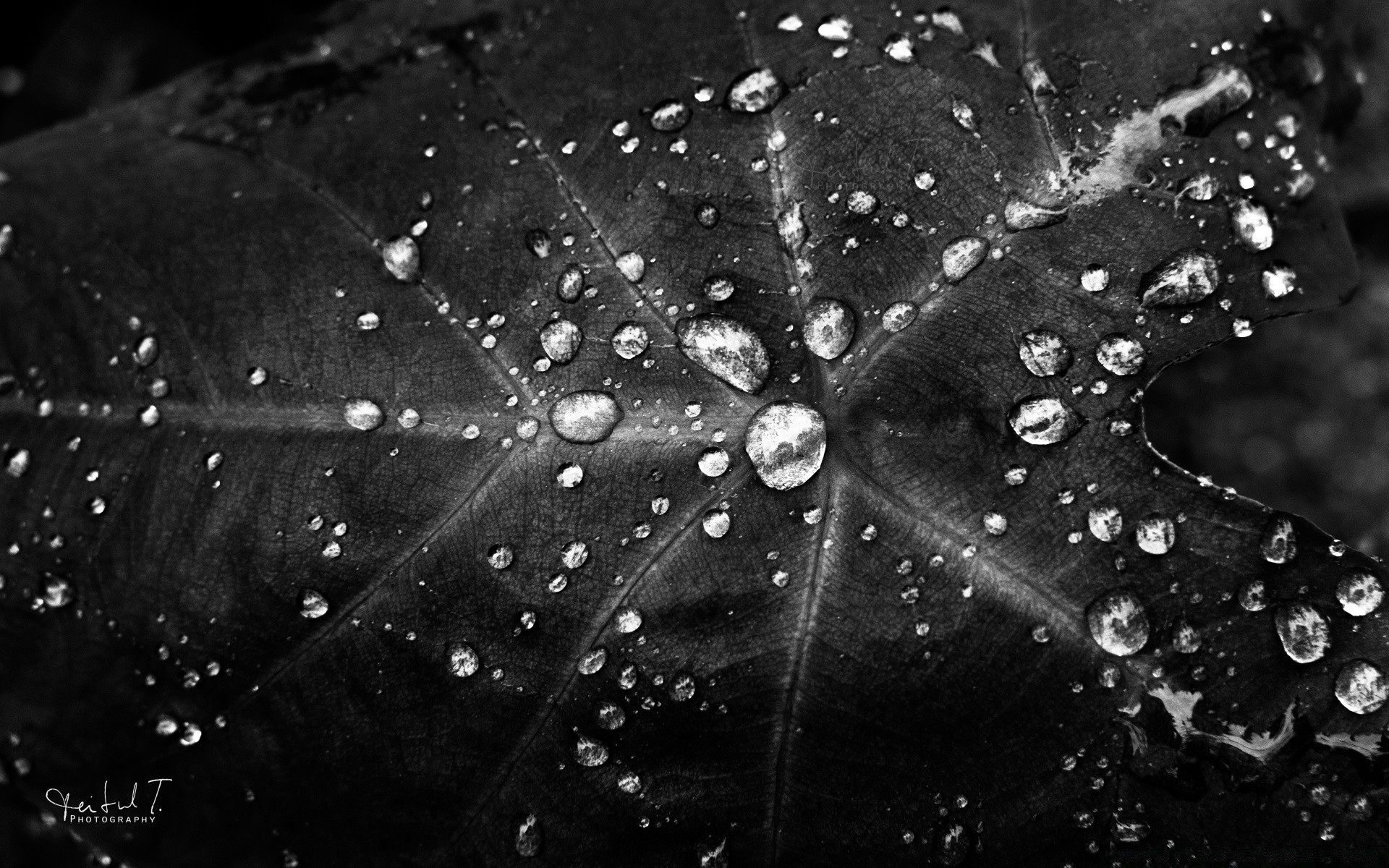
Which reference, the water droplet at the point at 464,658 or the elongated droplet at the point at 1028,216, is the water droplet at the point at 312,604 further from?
the elongated droplet at the point at 1028,216

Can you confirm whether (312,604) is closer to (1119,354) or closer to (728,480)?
(728,480)

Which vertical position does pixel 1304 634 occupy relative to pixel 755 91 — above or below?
below

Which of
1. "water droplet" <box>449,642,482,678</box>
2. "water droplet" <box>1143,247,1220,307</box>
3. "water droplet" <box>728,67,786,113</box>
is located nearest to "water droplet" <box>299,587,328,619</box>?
"water droplet" <box>449,642,482,678</box>
